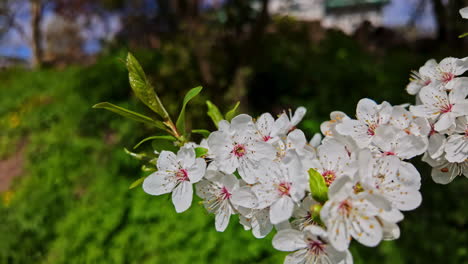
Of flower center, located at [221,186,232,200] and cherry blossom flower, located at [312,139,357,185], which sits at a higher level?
cherry blossom flower, located at [312,139,357,185]

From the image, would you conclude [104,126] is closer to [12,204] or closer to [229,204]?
[12,204]

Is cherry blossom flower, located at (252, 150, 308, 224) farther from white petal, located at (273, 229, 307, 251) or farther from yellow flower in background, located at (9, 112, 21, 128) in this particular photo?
yellow flower in background, located at (9, 112, 21, 128)

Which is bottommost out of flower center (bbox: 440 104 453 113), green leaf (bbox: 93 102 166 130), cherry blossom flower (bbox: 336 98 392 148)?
cherry blossom flower (bbox: 336 98 392 148)

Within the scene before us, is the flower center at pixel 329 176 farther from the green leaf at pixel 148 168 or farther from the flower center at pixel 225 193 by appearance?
the green leaf at pixel 148 168

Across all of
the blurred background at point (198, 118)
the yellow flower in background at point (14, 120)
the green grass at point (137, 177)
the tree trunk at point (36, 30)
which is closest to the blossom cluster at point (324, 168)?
the green grass at point (137, 177)

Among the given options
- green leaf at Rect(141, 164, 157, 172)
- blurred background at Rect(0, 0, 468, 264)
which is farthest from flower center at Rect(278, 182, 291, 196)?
blurred background at Rect(0, 0, 468, 264)
